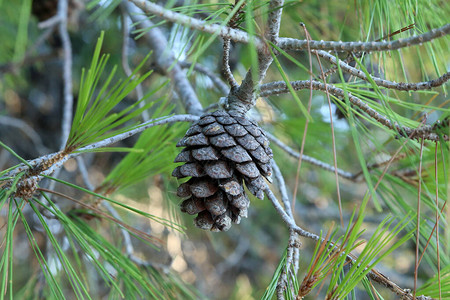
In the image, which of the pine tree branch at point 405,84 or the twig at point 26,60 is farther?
the twig at point 26,60

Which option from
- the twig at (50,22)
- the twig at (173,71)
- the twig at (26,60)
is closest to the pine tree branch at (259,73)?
the twig at (173,71)

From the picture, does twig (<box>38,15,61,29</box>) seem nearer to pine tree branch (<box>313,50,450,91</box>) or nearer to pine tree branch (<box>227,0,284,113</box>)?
pine tree branch (<box>227,0,284,113</box>)

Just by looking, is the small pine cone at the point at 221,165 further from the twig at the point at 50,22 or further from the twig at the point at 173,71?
the twig at the point at 50,22

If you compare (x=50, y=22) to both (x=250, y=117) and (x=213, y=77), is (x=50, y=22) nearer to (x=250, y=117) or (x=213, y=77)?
(x=213, y=77)

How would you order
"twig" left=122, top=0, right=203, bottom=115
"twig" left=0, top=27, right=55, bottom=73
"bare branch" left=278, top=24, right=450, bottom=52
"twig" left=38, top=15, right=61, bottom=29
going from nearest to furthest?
"bare branch" left=278, top=24, right=450, bottom=52 < "twig" left=122, top=0, right=203, bottom=115 < "twig" left=38, top=15, right=61, bottom=29 < "twig" left=0, top=27, right=55, bottom=73

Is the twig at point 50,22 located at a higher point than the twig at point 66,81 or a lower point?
higher

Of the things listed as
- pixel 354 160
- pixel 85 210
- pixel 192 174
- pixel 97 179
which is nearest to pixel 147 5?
pixel 192 174

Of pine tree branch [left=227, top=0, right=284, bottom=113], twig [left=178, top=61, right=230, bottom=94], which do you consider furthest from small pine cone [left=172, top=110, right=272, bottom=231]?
twig [left=178, top=61, right=230, bottom=94]

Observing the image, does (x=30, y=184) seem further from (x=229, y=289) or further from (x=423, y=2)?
(x=229, y=289)

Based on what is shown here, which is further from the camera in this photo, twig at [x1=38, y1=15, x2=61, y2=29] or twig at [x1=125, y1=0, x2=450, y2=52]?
twig at [x1=38, y1=15, x2=61, y2=29]
